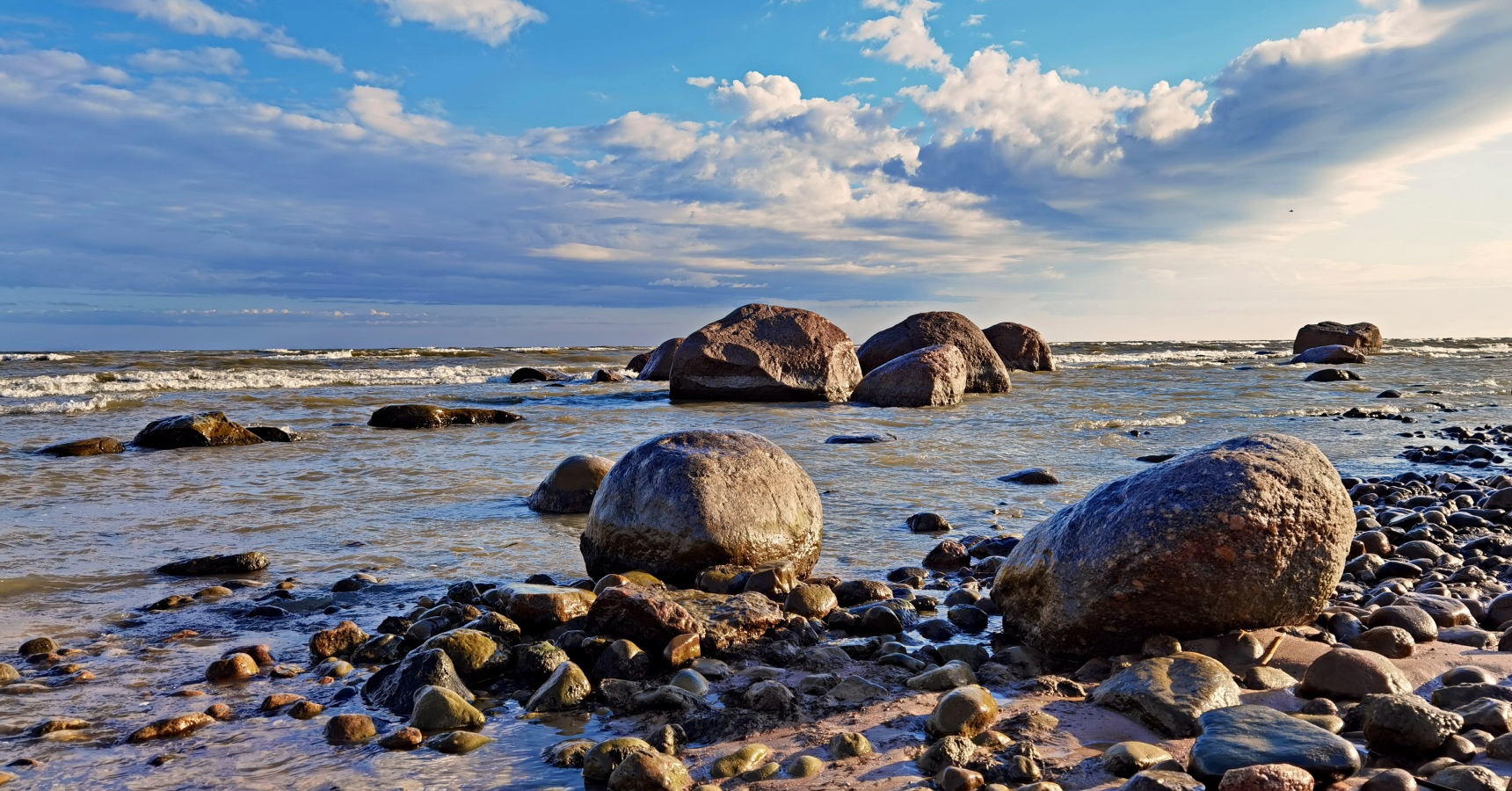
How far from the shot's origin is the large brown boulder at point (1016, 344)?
80.6ft

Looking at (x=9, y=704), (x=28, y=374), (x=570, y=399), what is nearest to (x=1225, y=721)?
(x=9, y=704)

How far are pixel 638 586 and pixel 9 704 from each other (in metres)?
2.18

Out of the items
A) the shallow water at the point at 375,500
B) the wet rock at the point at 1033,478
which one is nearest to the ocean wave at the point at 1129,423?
the shallow water at the point at 375,500

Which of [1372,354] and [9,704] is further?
[1372,354]

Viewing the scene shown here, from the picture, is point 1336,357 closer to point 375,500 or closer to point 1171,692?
point 375,500

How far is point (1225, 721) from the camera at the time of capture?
2645mm

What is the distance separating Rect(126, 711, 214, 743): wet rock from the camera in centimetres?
293

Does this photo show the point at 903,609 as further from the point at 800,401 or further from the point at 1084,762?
the point at 800,401

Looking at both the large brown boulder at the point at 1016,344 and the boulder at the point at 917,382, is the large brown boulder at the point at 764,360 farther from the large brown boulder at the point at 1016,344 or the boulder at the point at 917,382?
the large brown boulder at the point at 1016,344

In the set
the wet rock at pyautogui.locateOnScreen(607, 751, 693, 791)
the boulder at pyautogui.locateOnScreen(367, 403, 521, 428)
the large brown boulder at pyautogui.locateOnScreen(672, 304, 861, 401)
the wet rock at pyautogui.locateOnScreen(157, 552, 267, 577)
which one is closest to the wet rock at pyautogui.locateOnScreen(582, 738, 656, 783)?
the wet rock at pyautogui.locateOnScreen(607, 751, 693, 791)

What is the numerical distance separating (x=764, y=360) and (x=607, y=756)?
499 inches

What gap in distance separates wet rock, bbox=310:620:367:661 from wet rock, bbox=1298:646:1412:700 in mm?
3475

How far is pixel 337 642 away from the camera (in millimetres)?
3732

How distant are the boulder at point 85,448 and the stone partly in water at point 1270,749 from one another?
10.3 metres
